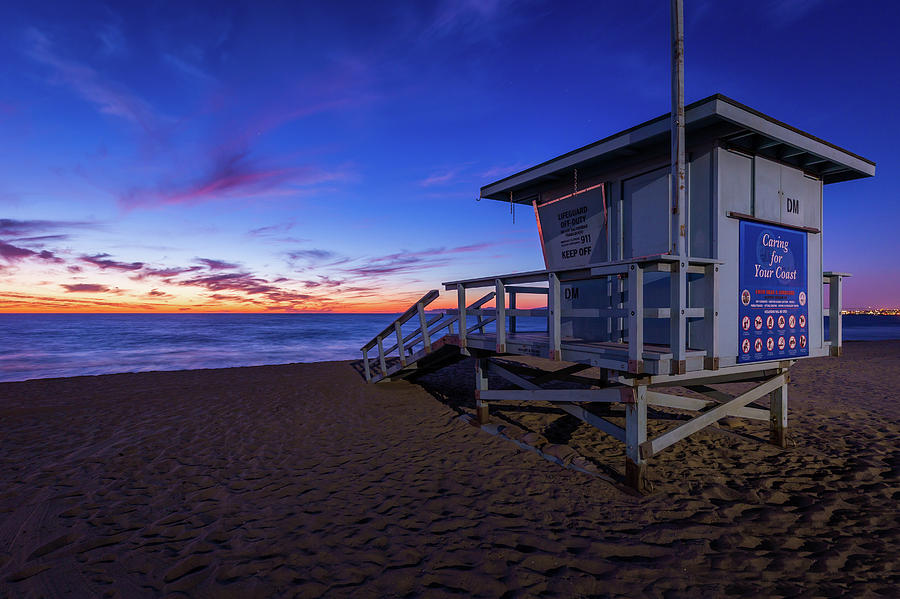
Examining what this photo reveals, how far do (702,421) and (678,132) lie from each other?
382 centimetres

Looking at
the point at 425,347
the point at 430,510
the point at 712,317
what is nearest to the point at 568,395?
the point at 712,317

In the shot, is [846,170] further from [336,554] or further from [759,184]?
[336,554]

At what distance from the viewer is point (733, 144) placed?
17.9 feet

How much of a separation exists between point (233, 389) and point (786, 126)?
1365cm

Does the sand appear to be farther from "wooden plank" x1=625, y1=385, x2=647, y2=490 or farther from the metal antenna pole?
the metal antenna pole

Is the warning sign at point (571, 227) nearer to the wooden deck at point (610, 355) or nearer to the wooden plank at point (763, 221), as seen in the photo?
the wooden deck at point (610, 355)

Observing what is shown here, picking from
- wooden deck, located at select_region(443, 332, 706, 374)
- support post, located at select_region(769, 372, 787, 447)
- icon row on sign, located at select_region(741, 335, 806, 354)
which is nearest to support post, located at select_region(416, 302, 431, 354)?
wooden deck, located at select_region(443, 332, 706, 374)

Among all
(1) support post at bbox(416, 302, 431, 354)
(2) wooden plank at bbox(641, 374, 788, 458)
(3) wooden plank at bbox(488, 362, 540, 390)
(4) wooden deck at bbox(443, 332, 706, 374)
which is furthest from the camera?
(1) support post at bbox(416, 302, 431, 354)

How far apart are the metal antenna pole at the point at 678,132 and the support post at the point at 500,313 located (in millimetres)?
2547

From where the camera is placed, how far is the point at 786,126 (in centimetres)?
552

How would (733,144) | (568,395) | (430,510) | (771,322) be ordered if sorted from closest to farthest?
(430,510)
(733,144)
(771,322)
(568,395)

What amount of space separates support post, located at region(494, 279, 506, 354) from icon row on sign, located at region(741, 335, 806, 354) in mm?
3256

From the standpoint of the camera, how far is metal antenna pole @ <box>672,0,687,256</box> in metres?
5.03

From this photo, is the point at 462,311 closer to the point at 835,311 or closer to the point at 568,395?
the point at 568,395
